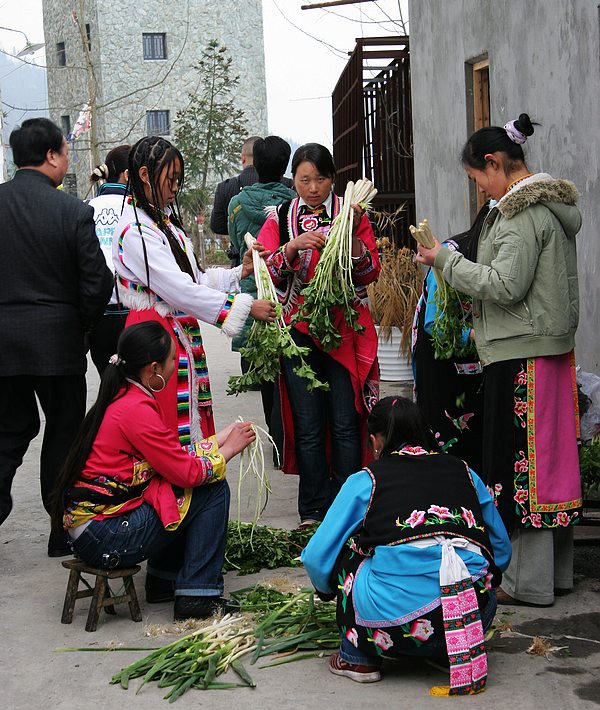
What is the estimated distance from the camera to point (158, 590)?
491 centimetres

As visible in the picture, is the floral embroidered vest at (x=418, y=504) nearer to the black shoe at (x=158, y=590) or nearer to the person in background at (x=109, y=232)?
the black shoe at (x=158, y=590)

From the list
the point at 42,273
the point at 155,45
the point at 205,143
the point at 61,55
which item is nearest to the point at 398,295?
the point at 42,273

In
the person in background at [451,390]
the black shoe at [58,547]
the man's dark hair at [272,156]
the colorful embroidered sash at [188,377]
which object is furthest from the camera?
the man's dark hair at [272,156]

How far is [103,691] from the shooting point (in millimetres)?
3914

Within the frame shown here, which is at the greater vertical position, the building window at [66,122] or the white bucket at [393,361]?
the building window at [66,122]

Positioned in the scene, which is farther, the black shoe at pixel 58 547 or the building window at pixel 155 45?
the building window at pixel 155 45

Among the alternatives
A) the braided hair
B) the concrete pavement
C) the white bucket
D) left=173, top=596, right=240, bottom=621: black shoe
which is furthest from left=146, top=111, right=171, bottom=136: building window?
left=173, top=596, right=240, bottom=621: black shoe

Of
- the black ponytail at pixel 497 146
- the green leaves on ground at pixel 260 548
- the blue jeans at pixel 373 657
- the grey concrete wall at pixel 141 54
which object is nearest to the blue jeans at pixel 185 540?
the green leaves on ground at pixel 260 548

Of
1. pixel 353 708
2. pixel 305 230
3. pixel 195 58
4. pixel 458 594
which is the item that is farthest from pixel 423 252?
pixel 195 58

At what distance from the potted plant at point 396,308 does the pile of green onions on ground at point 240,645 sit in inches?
236

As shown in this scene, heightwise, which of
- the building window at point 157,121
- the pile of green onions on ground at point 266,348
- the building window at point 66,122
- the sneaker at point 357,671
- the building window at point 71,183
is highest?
the building window at point 66,122

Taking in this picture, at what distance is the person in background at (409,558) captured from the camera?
12.0ft

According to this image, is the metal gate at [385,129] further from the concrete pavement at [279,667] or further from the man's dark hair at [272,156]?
the concrete pavement at [279,667]

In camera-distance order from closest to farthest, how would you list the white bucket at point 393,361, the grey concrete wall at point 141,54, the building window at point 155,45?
1. the white bucket at point 393,361
2. the grey concrete wall at point 141,54
3. the building window at point 155,45
